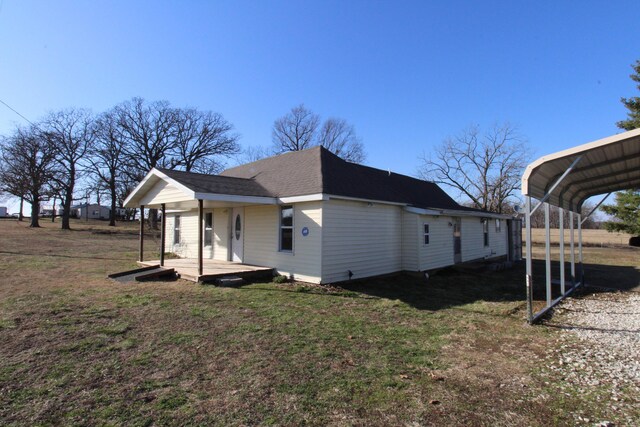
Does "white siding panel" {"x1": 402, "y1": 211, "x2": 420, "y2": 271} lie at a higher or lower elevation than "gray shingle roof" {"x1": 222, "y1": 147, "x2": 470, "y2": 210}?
lower

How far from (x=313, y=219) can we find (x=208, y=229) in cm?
639

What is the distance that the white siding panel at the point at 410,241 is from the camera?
1249cm

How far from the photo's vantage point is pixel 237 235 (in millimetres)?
13156

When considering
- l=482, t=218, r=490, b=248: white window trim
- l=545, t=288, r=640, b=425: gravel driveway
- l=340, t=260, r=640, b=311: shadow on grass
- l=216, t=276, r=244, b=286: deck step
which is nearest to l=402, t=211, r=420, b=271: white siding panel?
l=340, t=260, r=640, b=311: shadow on grass

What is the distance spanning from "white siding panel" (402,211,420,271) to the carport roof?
444 centimetres

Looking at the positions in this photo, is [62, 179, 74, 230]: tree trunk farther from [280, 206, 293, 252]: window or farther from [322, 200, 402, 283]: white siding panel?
[322, 200, 402, 283]: white siding panel

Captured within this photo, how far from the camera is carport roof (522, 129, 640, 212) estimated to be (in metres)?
5.95

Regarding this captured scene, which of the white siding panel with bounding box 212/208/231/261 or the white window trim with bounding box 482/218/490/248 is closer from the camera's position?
the white siding panel with bounding box 212/208/231/261

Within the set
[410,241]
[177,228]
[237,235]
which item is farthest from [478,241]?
[177,228]

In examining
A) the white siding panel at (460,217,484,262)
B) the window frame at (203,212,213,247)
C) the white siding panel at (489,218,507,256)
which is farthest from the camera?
the white siding panel at (489,218,507,256)

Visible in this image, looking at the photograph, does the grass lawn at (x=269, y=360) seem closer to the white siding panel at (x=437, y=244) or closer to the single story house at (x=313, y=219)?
the single story house at (x=313, y=219)

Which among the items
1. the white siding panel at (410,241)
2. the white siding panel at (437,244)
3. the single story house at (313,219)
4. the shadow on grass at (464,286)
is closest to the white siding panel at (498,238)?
the single story house at (313,219)

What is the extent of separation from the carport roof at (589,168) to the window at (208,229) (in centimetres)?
1167

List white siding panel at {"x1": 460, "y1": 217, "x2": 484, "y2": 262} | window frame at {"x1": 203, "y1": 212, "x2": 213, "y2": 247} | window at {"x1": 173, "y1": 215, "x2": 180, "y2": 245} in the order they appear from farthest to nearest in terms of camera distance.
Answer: window at {"x1": 173, "y1": 215, "x2": 180, "y2": 245} < white siding panel at {"x1": 460, "y1": 217, "x2": 484, "y2": 262} < window frame at {"x1": 203, "y1": 212, "x2": 213, "y2": 247}
